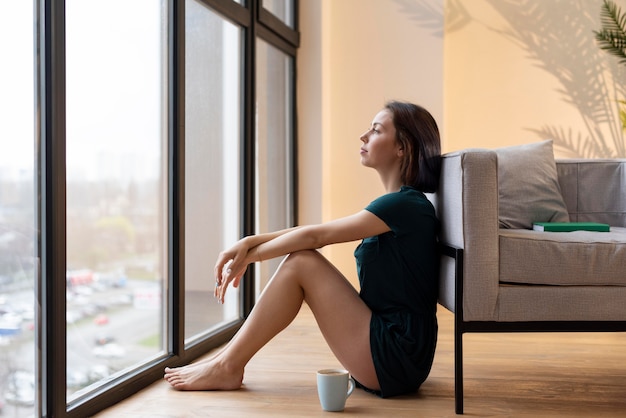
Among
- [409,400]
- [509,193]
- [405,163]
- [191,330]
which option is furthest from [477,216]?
[191,330]

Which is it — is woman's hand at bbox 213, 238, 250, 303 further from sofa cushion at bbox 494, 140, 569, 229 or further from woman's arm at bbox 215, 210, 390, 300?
sofa cushion at bbox 494, 140, 569, 229

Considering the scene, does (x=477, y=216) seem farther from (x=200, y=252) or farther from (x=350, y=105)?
(x=350, y=105)

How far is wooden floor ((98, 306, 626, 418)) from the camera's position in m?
2.23

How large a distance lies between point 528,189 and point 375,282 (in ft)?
3.21

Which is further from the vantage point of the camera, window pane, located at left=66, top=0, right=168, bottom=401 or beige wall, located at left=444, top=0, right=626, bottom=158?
beige wall, located at left=444, top=0, right=626, bottom=158

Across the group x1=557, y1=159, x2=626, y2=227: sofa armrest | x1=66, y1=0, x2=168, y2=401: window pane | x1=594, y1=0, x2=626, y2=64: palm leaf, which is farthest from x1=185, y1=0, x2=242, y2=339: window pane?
x1=594, y1=0, x2=626, y2=64: palm leaf

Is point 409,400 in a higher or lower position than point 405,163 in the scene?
lower

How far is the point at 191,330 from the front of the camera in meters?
3.12

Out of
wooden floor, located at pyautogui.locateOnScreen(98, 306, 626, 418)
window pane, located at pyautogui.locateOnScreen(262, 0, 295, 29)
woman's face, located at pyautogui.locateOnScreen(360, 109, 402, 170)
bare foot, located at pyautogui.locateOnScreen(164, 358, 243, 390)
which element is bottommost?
wooden floor, located at pyautogui.locateOnScreen(98, 306, 626, 418)

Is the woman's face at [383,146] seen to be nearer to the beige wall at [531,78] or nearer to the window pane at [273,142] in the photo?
the window pane at [273,142]

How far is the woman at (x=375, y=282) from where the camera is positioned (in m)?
2.27

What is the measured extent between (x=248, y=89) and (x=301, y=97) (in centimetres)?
88

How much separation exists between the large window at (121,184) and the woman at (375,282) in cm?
38

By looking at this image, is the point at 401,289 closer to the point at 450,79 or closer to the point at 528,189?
the point at 528,189
